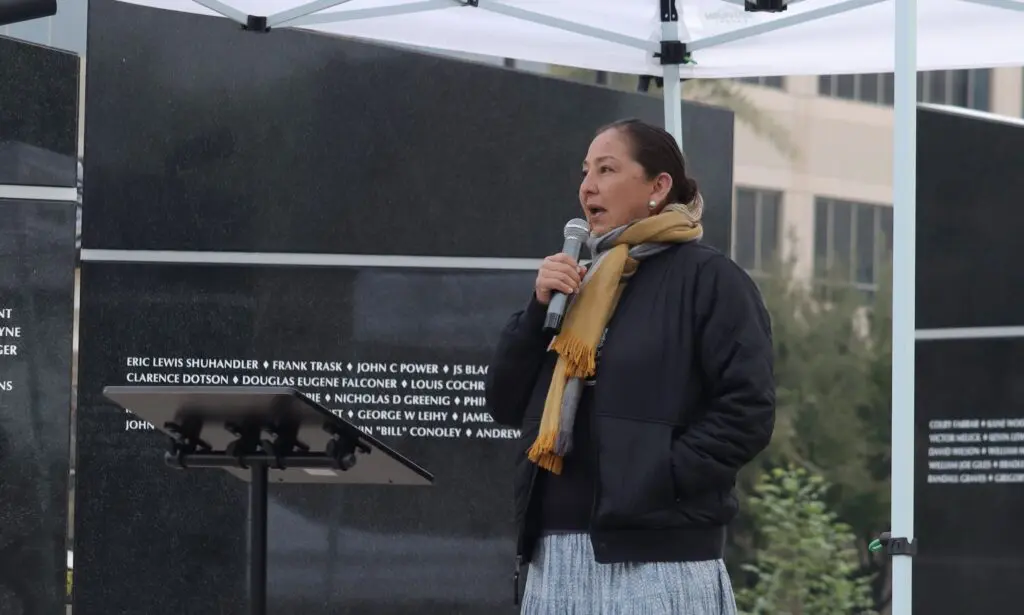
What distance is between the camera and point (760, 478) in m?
24.8

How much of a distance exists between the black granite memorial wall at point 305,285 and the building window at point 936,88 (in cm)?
3621

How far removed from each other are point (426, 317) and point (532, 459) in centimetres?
362

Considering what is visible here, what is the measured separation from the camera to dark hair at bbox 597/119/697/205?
13.2ft

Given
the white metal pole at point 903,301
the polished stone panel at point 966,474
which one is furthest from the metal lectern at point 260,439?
the polished stone panel at point 966,474

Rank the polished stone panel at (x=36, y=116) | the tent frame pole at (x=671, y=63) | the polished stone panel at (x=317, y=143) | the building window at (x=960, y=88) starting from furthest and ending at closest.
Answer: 1. the building window at (x=960, y=88)
2. the polished stone panel at (x=317, y=143)
3. the polished stone panel at (x=36, y=116)
4. the tent frame pole at (x=671, y=63)

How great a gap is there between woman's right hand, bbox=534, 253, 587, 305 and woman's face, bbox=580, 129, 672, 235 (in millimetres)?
205

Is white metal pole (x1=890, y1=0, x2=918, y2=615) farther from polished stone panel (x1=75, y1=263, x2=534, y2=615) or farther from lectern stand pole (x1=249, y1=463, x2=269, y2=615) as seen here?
polished stone panel (x1=75, y1=263, x2=534, y2=615)

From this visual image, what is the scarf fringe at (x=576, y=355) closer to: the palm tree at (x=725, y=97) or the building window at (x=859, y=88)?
the palm tree at (x=725, y=97)

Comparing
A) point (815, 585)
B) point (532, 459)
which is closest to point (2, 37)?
point (532, 459)

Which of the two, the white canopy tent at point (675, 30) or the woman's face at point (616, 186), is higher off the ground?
the white canopy tent at point (675, 30)

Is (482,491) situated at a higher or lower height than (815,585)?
higher

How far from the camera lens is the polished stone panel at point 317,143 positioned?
7.26 meters

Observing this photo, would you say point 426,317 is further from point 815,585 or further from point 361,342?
point 815,585

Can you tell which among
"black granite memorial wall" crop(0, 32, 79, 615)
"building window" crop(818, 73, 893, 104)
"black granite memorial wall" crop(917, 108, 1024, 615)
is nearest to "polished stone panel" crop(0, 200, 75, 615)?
"black granite memorial wall" crop(0, 32, 79, 615)
